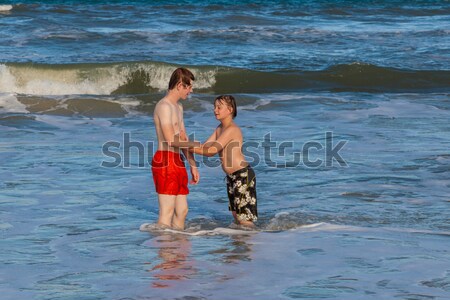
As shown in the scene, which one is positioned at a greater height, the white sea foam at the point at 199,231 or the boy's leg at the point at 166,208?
the boy's leg at the point at 166,208

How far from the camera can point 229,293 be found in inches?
253

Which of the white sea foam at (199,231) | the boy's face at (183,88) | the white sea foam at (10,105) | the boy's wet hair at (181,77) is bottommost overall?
the white sea foam at (199,231)

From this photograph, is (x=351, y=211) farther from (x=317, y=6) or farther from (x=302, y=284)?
(x=317, y=6)

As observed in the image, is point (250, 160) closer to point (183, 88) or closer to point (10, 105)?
point (183, 88)

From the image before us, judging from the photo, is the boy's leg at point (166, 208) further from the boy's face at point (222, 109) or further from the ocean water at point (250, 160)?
the boy's face at point (222, 109)

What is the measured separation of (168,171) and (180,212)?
0.46 meters

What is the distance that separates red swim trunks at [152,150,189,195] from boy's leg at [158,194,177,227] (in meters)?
0.06

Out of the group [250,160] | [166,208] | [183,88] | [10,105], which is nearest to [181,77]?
[183,88]

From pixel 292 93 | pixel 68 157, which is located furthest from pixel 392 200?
pixel 292 93

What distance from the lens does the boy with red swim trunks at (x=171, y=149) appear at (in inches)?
313

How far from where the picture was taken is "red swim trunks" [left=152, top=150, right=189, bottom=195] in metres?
8.02

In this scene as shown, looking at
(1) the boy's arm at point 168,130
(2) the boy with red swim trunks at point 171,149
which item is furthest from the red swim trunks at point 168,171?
(1) the boy's arm at point 168,130

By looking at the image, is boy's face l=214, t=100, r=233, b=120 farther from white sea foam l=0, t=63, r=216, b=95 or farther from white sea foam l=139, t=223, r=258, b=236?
white sea foam l=0, t=63, r=216, b=95

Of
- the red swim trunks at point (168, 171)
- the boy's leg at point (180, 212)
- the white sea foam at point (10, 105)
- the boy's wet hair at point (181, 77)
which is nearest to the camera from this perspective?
the boy's wet hair at point (181, 77)
